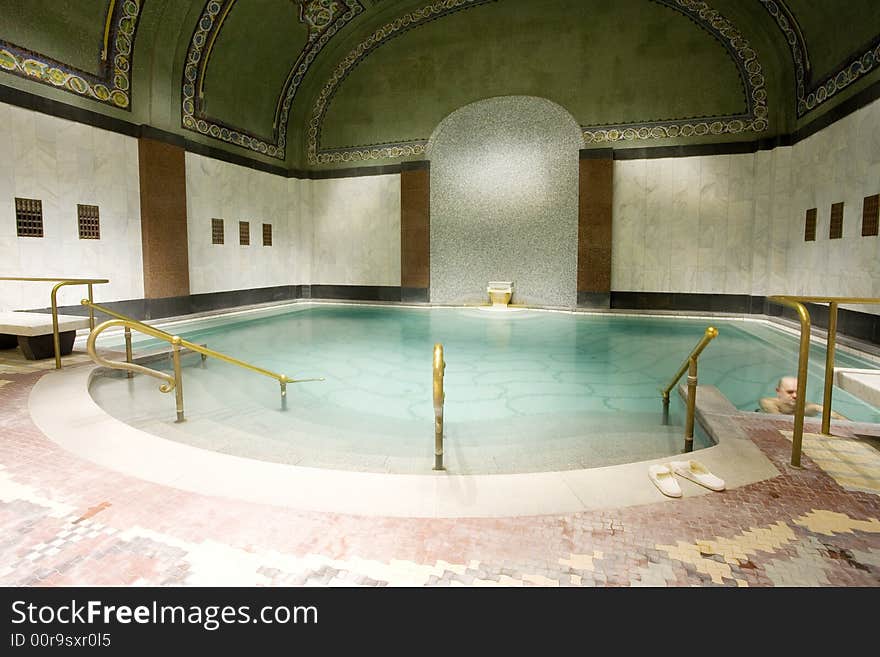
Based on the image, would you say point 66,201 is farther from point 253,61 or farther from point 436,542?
point 436,542

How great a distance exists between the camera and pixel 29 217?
700 cm

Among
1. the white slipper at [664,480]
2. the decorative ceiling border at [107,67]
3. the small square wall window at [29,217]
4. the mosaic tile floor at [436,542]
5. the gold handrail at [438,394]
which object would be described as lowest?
the mosaic tile floor at [436,542]

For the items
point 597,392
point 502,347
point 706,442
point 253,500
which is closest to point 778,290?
point 502,347

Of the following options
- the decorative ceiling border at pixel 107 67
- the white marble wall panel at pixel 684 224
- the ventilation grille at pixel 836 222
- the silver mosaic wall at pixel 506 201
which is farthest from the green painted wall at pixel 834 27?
the decorative ceiling border at pixel 107 67

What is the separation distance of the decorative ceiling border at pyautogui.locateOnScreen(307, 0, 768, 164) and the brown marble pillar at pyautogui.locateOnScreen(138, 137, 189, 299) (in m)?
4.18

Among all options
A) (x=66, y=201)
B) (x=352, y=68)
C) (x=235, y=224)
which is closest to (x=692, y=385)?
(x=66, y=201)

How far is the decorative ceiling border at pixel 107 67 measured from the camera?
694 centimetres

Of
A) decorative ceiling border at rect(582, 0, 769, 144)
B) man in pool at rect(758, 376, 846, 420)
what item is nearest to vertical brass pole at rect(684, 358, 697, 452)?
man in pool at rect(758, 376, 846, 420)

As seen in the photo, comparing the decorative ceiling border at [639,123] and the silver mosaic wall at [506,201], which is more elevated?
the decorative ceiling border at [639,123]

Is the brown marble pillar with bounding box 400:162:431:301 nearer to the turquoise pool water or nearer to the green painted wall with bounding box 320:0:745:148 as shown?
the green painted wall with bounding box 320:0:745:148

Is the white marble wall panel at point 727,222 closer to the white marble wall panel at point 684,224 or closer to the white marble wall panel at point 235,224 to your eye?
the white marble wall panel at point 684,224

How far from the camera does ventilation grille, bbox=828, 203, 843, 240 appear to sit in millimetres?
7446

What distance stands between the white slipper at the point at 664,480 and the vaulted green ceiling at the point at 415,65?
23.1 ft

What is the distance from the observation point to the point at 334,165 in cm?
1276
